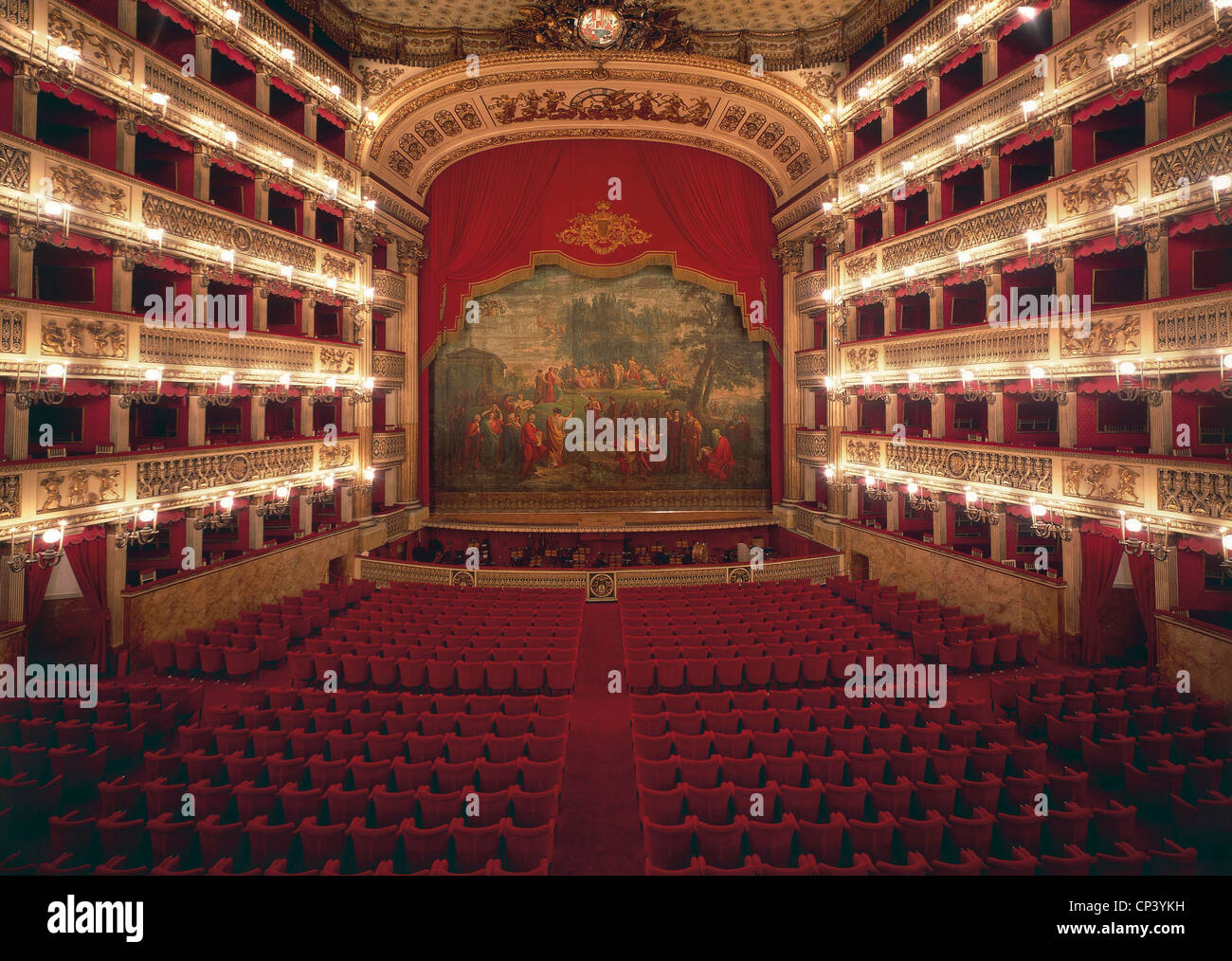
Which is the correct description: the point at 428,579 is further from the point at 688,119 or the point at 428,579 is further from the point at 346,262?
the point at 688,119

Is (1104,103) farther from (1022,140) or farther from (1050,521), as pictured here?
(1050,521)

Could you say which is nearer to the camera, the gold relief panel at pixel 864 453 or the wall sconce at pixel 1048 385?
the wall sconce at pixel 1048 385

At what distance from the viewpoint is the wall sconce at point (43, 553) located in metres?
9.89

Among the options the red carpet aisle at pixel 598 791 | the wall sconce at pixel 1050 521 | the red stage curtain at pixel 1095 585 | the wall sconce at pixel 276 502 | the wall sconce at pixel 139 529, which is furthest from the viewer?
the wall sconce at pixel 276 502

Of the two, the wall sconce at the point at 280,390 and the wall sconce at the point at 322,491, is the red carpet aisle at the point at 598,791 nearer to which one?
the wall sconce at the point at 322,491

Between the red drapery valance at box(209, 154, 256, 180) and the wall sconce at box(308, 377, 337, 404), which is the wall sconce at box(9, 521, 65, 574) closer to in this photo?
the wall sconce at box(308, 377, 337, 404)

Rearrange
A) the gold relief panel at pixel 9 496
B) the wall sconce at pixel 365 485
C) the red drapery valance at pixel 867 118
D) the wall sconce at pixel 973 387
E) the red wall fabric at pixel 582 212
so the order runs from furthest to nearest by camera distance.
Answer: the red wall fabric at pixel 582 212 < the wall sconce at pixel 365 485 < the red drapery valance at pixel 867 118 < the wall sconce at pixel 973 387 < the gold relief panel at pixel 9 496

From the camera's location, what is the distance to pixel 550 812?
6598 millimetres

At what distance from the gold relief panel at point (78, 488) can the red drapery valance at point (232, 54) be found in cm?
932

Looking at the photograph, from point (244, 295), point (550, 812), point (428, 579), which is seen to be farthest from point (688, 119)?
point (550, 812)

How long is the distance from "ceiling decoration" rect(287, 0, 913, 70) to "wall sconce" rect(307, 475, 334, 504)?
1160 centimetres

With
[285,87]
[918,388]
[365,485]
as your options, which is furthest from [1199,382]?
[285,87]

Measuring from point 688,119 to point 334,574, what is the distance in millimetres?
17376

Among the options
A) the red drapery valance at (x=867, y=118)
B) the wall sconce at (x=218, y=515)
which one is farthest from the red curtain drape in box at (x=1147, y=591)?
the wall sconce at (x=218, y=515)
